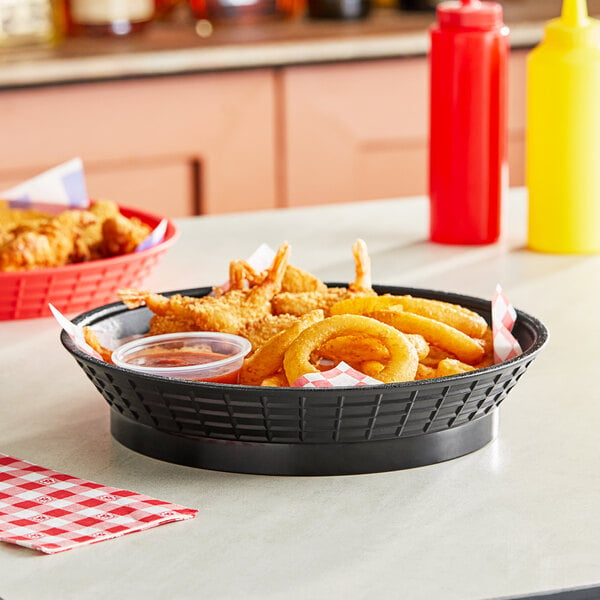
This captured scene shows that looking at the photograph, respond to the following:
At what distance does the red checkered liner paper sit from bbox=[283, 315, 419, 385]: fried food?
0.48ft

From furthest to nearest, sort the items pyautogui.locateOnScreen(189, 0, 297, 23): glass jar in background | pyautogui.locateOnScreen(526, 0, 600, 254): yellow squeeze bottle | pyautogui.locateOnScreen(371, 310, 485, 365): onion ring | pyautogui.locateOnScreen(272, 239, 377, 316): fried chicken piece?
pyautogui.locateOnScreen(189, 0, 297, 23): glass jar in background, pyautogui.locateOnScreen(526, 0, 600, 254): yellow squeeze bottle, pyautogui.locateOnScreen(272, 239, 377, 316): fried chicken piece, pyautogui.locateOnScreen(371, 310, 485, 365): onion ring

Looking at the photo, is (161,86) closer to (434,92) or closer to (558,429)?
(434,92)

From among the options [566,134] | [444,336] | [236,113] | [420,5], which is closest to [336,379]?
[444,336]

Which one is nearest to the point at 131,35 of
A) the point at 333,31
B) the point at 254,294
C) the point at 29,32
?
the point at 29,32

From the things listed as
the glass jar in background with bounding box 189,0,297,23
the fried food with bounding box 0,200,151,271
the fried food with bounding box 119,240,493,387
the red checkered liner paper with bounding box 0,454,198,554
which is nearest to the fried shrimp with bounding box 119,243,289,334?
the fried food with bounding box 119,240,493,387

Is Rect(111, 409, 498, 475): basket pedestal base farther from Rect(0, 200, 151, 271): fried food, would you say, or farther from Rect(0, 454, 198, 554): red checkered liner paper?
Rect(0, 200, 151, 271): fried food

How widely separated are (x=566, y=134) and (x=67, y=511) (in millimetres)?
1011

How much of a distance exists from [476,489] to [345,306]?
228 millimetres

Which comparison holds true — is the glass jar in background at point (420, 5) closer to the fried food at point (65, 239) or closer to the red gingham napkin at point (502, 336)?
Answer: the fried food at point (65, 239)

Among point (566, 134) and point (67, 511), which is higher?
point (566, 134)

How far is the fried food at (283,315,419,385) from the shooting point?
39.1 inches

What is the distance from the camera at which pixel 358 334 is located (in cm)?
103

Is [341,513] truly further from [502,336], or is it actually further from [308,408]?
[502,336]

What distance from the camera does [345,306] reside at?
3.72 ft
